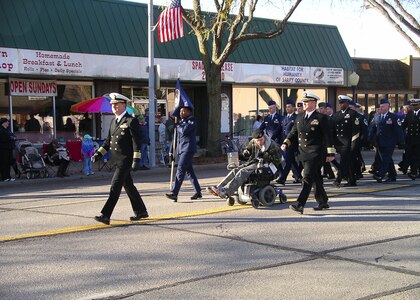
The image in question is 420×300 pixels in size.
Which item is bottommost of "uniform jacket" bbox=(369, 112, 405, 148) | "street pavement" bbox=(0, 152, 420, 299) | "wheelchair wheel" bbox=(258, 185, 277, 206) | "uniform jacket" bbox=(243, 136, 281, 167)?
"street pavement" bbox=(0, 152, 420, 299)

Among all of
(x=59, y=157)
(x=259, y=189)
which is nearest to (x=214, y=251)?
(x=259, y=189)

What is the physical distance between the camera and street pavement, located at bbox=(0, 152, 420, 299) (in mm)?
5238

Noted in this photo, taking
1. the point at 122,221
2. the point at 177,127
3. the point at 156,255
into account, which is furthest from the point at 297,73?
the point at 156,255

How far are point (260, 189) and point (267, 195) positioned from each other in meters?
0.17

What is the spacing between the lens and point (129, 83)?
22.5m

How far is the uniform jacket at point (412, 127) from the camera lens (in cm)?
1371

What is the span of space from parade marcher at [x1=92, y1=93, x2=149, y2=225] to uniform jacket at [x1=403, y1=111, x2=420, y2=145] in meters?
8.15

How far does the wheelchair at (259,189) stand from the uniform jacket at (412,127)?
5.67 metres

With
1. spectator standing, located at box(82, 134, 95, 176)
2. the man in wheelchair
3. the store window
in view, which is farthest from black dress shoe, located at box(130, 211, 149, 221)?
the store window

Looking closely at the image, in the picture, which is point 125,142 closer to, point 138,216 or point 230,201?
point 138,216

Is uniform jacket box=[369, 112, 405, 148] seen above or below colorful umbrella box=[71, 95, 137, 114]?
below

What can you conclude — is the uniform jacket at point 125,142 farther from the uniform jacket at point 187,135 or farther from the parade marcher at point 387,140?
the parade marcher at point 387,140

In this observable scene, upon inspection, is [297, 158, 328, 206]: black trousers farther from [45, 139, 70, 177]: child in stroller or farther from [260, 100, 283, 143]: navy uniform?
[45, 139, 70, 177]: child in stroller

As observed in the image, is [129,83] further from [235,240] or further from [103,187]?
[235,240]
